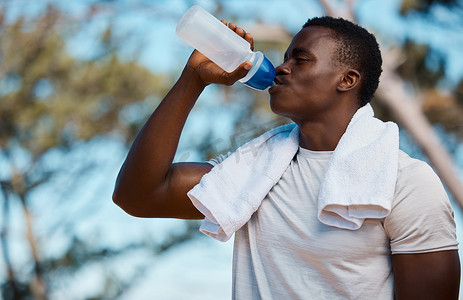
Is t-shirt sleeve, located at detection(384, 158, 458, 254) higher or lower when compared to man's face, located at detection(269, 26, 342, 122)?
lower

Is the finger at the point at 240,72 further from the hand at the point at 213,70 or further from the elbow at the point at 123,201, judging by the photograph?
the elbow at the point at 123,201

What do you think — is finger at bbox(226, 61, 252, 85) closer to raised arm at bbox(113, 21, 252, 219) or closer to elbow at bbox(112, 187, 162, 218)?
raised arm at bbox(113, 21, 252, 219)

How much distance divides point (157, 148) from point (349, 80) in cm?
50

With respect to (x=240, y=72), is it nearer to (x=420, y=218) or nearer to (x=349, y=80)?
(x=349, y=80)

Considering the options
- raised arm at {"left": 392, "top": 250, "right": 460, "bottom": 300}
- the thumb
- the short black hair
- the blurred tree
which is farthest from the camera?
the blurred tree

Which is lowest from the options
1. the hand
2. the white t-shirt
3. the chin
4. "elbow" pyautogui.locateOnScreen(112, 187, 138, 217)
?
"elbow" pyautogui.locateOnScreen(112, 187, 138, 217)

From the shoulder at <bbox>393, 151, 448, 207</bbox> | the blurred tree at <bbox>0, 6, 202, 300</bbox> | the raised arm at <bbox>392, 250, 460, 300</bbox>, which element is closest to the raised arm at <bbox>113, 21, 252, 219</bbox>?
the shoulder at <bbox>393, 151, 448, 207</bbox>

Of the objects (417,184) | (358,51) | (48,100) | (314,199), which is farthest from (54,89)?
(417,184)

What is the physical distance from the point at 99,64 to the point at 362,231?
5.19 metres

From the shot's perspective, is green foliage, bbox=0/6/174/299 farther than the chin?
Yes

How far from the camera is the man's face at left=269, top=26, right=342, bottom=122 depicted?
1338mm

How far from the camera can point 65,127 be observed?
598 cm

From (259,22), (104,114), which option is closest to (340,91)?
(259,22)

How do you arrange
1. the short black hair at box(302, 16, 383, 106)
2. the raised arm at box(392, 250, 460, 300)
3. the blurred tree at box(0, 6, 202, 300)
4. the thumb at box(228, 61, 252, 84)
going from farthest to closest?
the blurred tree at box(0, 6, 202, 300), the short black hair at box(302, 16, 383, 106), the thumb at box(228, 61, 252, 84), the raised arm at box(392, 250, 460, 300)
